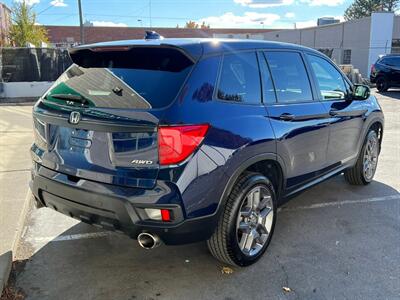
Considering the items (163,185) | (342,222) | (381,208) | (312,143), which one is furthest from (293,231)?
(163,185)

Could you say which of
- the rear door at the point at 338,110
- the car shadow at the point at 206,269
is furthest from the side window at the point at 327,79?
the car shadow at the point at 206,269

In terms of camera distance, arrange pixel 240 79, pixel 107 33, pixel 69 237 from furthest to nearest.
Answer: pixel 107 33
pixel 69 237
pixel 240 79

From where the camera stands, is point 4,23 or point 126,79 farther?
point 4,23

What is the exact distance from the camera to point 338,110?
4.68 meters

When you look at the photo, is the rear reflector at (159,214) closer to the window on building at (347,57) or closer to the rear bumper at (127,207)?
the rear bumper at (127,207)

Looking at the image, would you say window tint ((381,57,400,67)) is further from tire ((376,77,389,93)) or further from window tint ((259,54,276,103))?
window tint ((259,54,276,103))

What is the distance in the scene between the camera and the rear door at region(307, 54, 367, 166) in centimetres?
455

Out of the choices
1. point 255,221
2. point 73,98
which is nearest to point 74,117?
point 73,98

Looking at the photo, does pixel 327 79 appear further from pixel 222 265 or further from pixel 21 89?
pixel 21 89

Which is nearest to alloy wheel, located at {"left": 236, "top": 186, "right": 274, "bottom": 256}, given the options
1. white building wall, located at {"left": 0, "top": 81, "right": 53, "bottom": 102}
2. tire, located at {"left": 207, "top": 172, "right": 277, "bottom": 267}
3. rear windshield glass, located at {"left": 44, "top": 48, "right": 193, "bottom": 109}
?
tire, located at {"left": 207, "top": 172, "right": 277, "bottom": 267}

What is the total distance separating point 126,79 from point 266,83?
4.07 ft

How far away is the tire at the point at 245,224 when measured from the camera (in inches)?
133

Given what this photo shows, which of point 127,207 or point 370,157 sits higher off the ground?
point 127,207

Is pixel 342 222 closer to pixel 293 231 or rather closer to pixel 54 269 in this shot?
pixel 293 231
